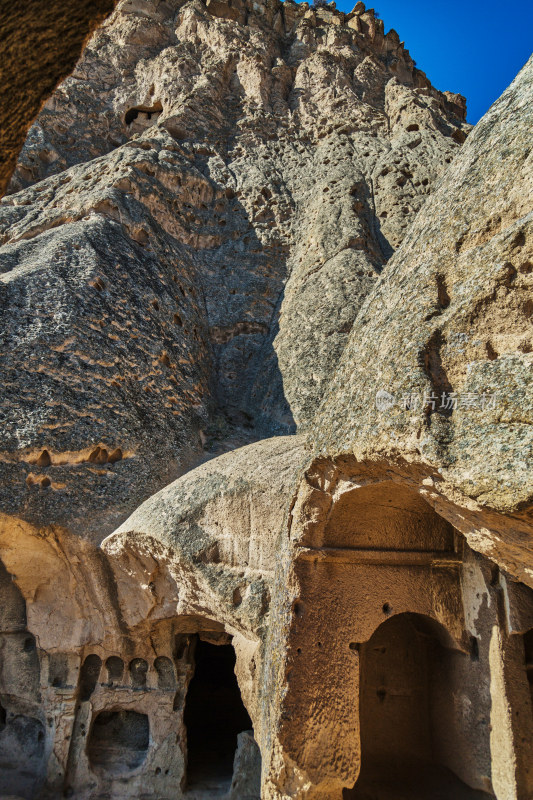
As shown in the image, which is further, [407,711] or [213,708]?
[213,708]

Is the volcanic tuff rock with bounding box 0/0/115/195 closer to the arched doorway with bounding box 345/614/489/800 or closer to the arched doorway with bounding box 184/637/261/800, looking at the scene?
the arched doorway with bounding box 345/614/489/800

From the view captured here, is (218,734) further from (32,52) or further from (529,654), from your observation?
(32,52)

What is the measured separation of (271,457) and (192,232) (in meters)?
6.81

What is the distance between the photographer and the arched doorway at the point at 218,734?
21.2ft

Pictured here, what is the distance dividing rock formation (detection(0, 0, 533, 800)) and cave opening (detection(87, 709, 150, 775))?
3 cm

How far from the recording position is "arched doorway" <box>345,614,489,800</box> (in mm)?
5738

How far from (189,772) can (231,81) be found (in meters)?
14.3

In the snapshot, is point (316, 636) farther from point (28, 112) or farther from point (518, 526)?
point (28, 112)

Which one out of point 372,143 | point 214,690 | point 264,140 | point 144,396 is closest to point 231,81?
point 264,140

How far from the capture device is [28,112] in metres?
1.79

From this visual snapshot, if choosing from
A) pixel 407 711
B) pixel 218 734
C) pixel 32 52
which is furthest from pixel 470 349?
pixel 218 734

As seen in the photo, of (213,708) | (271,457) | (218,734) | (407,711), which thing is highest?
(271,457)

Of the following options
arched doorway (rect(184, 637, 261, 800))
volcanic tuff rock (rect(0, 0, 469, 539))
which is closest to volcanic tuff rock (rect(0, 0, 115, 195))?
volcanic tuff rock (rect(0, 0, 469, 539))

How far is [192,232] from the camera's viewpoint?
448 inches
